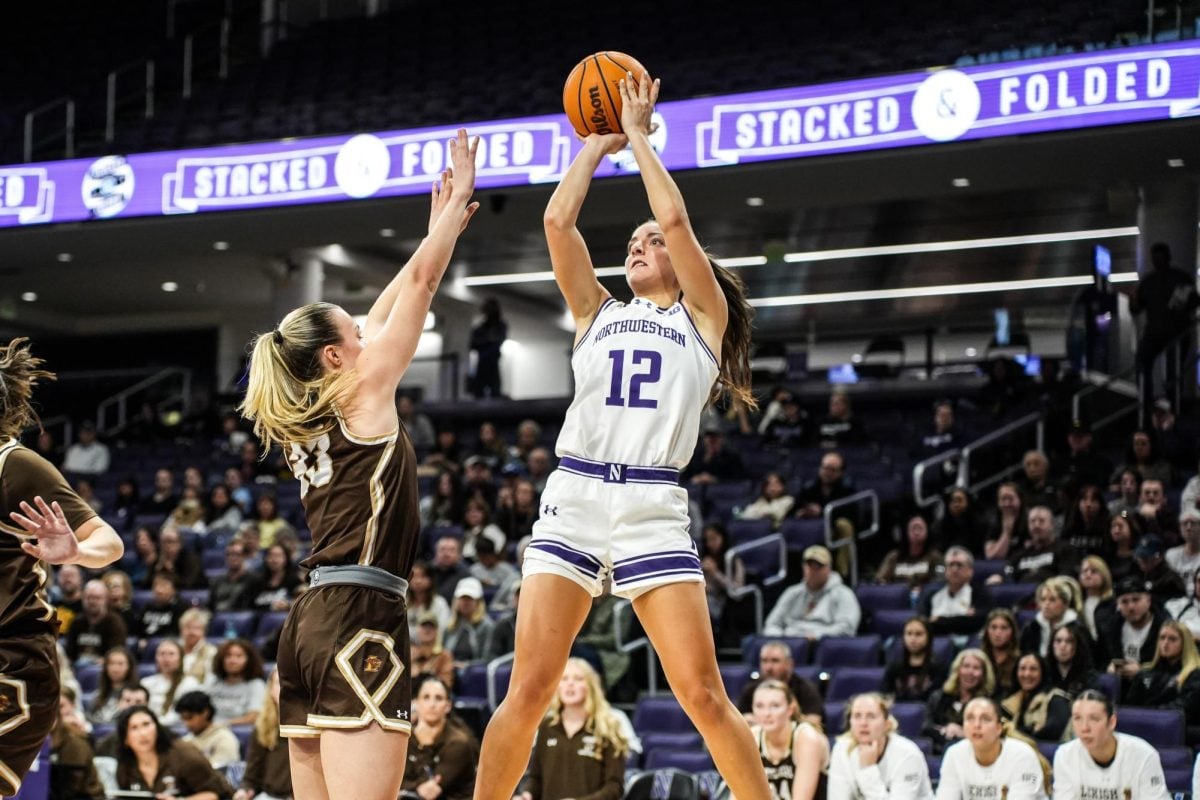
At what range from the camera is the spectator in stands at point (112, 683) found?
11.1 m

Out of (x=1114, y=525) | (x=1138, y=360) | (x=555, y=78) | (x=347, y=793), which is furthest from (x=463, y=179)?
(x=555, y=78)

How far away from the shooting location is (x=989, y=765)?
773cm

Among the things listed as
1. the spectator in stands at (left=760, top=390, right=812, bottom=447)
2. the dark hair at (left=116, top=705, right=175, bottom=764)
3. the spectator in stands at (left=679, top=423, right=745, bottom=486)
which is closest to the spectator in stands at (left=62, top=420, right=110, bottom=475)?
the spectator in stands at (left=679, top=423, right=745, bottom=486)

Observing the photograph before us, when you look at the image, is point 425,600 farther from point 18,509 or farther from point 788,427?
point 18,509

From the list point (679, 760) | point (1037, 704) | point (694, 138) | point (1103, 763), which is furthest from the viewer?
point (694, 138)

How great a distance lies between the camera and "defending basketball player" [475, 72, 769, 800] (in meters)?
4.23

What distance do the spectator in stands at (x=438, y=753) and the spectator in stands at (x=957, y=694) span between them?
2.76 meters

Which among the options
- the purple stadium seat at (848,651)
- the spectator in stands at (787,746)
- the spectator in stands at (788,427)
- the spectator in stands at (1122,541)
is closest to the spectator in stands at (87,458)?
the spectator in stands at (788,427)

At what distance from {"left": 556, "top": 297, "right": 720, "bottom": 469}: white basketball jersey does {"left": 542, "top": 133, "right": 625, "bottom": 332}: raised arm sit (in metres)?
0.17

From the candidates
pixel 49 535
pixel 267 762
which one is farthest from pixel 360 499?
pixel 267 762

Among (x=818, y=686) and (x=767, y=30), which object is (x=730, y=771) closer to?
(x=818, y=686)

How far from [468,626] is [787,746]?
3.96 meters

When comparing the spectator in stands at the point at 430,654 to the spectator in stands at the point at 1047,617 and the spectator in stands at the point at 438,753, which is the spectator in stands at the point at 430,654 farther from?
the spectator in stands at the point at 1047,617

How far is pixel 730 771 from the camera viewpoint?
4.21 m
